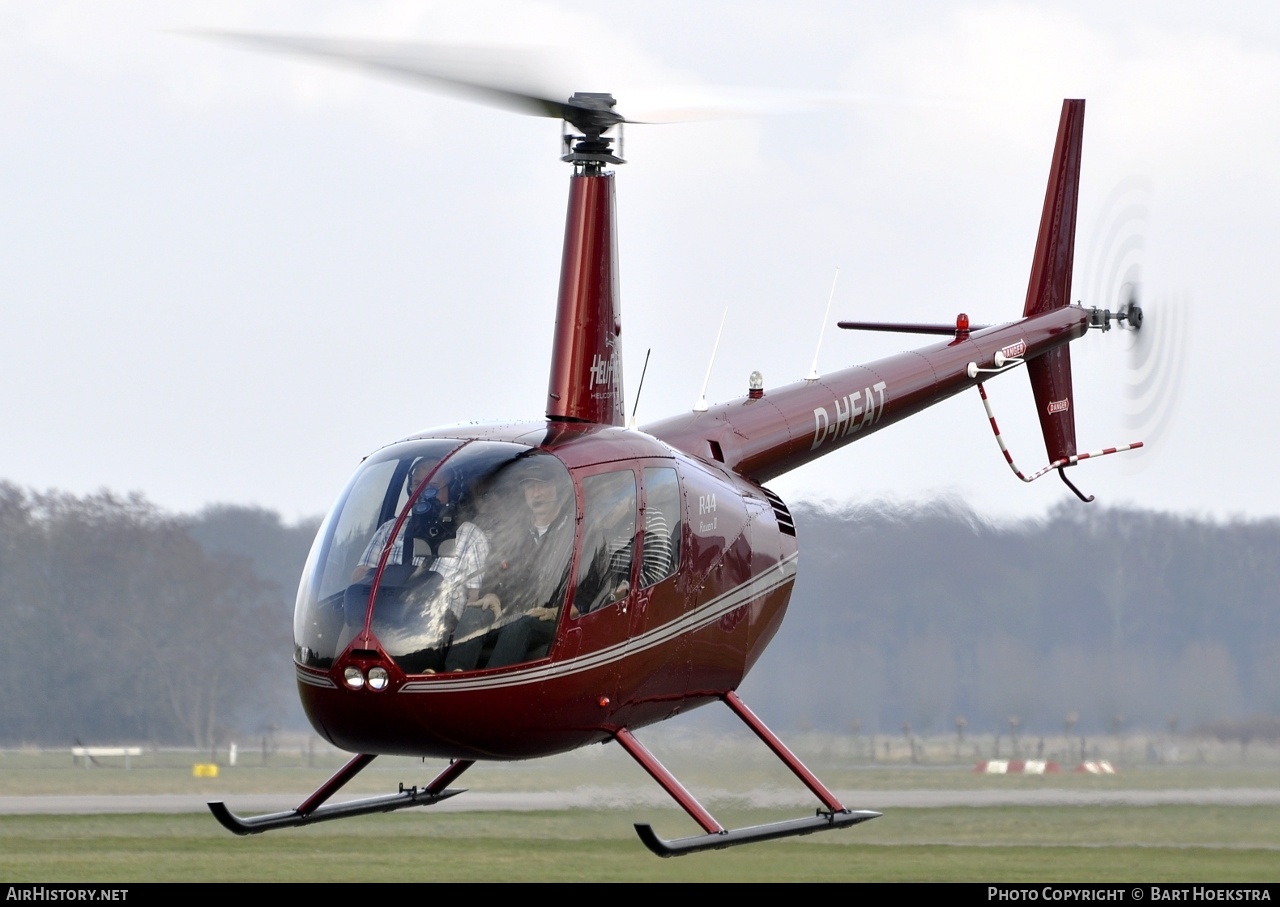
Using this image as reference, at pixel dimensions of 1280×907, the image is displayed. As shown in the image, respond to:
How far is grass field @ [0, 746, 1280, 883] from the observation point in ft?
47.2

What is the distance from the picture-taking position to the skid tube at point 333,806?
33.2ft

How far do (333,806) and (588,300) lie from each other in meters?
3.38

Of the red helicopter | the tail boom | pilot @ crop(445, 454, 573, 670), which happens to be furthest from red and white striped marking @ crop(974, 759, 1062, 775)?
pilot @ crop(445, 454, 573, 670)

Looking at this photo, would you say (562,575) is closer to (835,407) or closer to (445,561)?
(445,561)

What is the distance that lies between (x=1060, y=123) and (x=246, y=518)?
36.0 feet

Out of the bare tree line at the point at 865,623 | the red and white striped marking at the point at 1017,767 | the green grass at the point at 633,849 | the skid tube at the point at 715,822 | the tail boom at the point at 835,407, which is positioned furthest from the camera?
the bare tree line at the point at 865,623

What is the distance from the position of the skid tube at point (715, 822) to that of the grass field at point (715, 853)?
8.89 ft

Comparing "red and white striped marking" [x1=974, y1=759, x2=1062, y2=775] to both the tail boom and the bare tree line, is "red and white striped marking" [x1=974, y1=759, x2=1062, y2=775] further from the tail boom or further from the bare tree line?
the tail boom

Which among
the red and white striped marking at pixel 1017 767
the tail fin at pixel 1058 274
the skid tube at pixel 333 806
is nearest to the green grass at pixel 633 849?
the red and white striped marking at pixel 1017 767

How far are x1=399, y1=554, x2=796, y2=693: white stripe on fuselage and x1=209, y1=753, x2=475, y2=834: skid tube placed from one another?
37.2 inches

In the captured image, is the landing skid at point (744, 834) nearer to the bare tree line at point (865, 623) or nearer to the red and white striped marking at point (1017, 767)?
the bare tree line at point (865, 623)

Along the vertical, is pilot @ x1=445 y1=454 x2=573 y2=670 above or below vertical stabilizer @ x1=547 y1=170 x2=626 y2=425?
below
